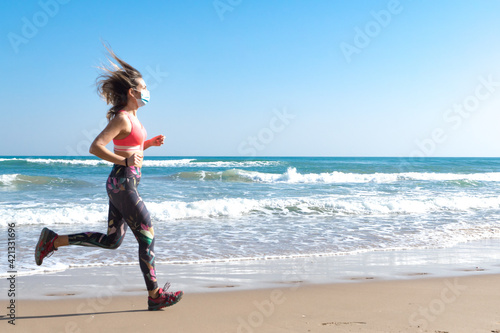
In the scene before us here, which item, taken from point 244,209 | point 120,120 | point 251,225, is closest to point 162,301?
point 120,120

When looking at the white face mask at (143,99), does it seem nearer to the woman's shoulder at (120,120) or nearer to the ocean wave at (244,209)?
the woman's shoulder at (120,120)

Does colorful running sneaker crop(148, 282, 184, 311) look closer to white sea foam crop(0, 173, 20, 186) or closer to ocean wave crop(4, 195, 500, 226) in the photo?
ocean wave crop(4, 195, 500, 226)

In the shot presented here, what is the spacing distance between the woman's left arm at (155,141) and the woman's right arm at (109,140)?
19.0 inches

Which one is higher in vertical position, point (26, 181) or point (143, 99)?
point (143, 99)

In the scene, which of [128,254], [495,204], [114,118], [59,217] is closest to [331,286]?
[114,118]

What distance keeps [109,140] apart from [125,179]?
0.32 meters

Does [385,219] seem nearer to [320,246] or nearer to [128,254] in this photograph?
[320,246]

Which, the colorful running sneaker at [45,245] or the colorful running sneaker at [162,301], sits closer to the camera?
the colorful running sneaker at [162,301]

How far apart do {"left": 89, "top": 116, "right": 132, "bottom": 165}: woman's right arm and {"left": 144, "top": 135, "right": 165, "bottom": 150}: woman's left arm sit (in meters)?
0.48

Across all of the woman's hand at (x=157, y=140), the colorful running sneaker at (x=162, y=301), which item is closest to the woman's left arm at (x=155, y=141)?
the woman's hand at (x=157, y=140)

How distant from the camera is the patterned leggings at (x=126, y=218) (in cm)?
325

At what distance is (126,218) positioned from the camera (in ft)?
10.8

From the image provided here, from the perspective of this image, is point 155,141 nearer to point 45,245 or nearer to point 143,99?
point 143,99

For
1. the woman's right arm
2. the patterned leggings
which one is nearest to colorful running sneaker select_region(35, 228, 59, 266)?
the patterned leggings
